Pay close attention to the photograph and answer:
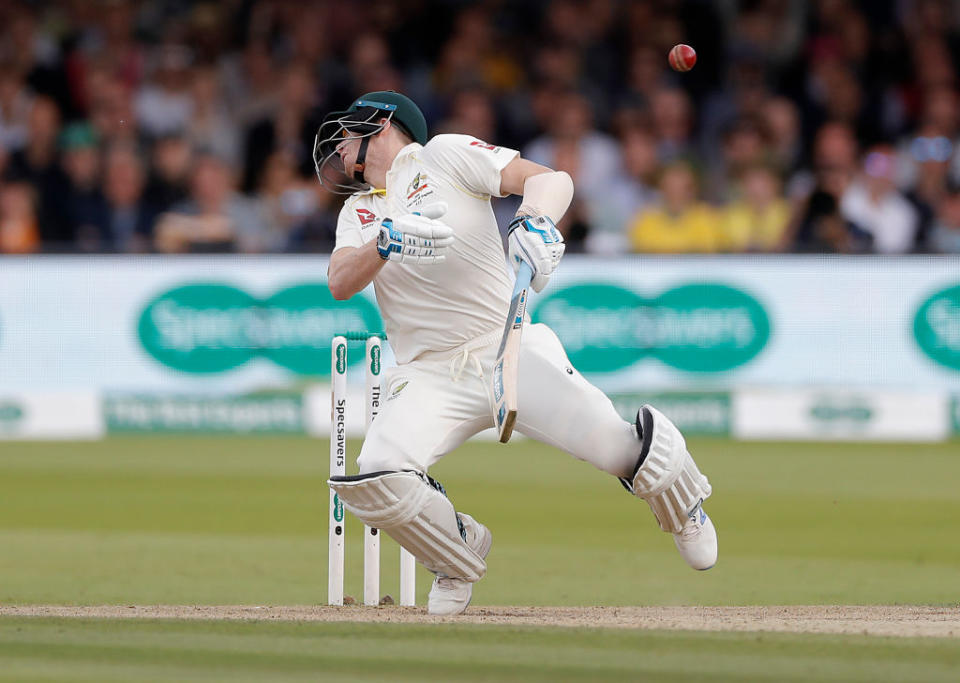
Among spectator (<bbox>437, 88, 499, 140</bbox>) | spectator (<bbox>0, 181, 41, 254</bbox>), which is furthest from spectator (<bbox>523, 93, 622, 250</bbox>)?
spectator (<bbox>0, 181, 41, 254</bbox>)

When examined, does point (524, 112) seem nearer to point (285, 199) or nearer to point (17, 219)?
point (285, 199)

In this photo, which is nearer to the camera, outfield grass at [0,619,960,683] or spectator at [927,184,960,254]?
outfield grass at [0,619,960,683]

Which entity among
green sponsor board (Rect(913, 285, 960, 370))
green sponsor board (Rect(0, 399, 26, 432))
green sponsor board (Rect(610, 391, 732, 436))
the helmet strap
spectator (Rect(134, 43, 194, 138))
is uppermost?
the helmet strap

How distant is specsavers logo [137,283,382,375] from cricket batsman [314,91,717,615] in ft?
20.3

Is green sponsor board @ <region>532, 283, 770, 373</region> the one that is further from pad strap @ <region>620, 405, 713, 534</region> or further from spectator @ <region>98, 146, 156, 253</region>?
pad strap @ <region>620, 405, 713, 534</region>

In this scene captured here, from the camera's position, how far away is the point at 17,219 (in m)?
12.2

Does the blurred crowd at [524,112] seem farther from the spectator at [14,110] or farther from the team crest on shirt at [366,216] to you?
the team crest on shirt at [366,216]

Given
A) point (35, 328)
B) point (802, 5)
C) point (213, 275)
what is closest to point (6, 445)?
point (35, 328)

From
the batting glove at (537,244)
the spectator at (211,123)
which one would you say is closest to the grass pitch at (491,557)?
the batting glove at (537,244)

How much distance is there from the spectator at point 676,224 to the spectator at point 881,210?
1027mm

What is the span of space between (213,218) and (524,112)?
2.74 m

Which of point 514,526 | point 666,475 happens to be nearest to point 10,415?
point 514,526

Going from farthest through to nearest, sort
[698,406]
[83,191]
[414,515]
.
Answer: [83,191]
[698,406]
[414,515]

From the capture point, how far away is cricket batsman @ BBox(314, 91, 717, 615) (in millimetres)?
4969
